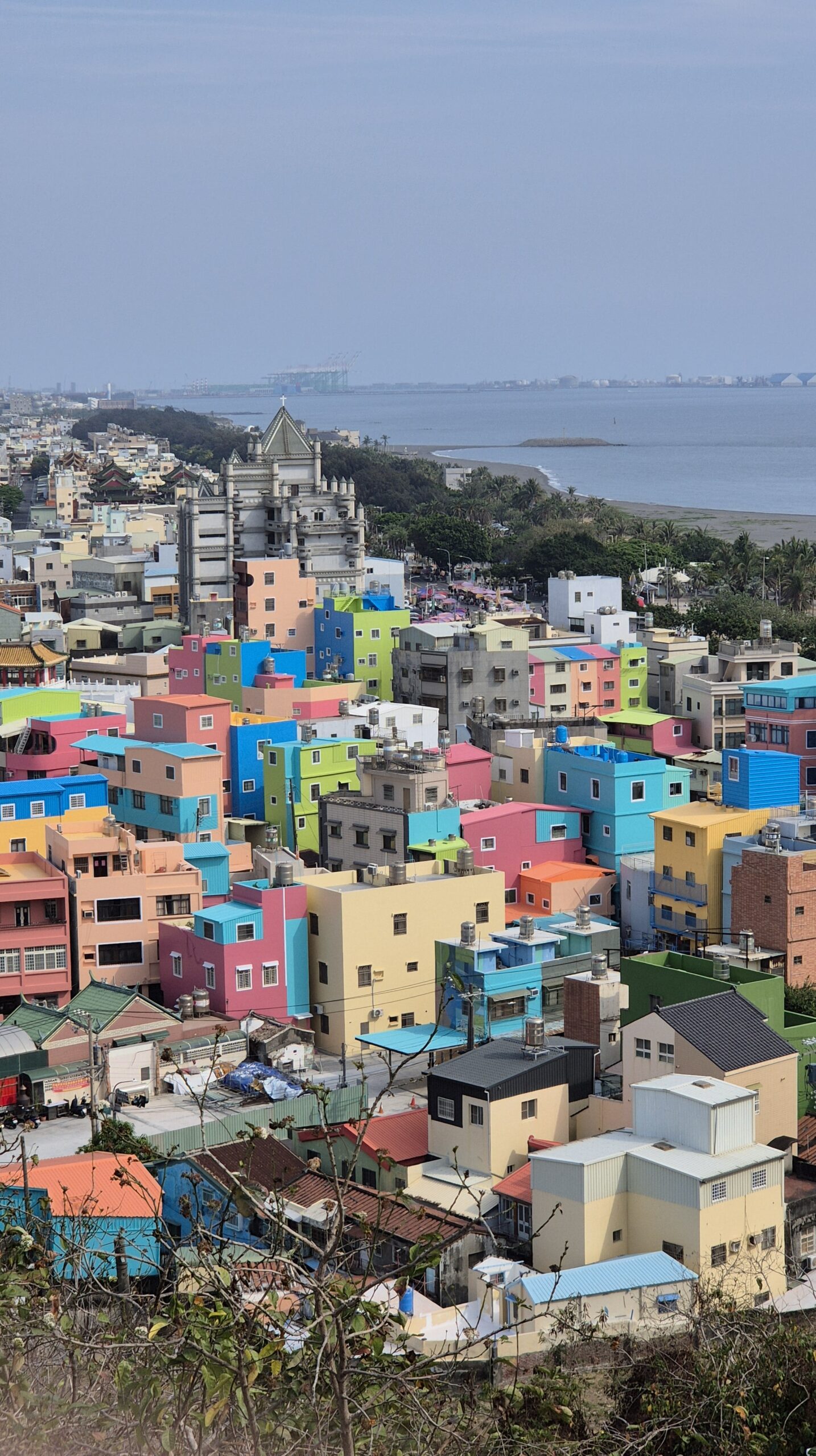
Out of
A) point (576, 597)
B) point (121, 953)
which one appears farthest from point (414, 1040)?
point (576, 597)

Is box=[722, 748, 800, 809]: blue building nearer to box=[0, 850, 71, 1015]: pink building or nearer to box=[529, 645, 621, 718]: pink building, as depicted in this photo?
box=[0, 850, 71, 1015]: pink building

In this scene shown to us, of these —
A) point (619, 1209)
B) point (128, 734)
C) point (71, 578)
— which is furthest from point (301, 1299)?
point (71, 578)

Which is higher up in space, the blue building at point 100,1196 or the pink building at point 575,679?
the pink building at point 575,679

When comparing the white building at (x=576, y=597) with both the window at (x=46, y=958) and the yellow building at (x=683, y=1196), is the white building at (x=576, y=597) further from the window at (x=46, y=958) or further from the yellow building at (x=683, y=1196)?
the yellow building at (x=683, y=1196)

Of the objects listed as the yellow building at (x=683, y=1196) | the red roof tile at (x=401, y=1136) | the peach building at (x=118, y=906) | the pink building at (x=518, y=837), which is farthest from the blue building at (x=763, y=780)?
the yellow building at (x=683, y=1196)

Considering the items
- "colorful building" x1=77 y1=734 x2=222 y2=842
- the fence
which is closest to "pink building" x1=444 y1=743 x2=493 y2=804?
"colorful building" x1=77 y1=734 x2=222 y2=842

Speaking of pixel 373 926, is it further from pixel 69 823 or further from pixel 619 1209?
pixel 619 1209
